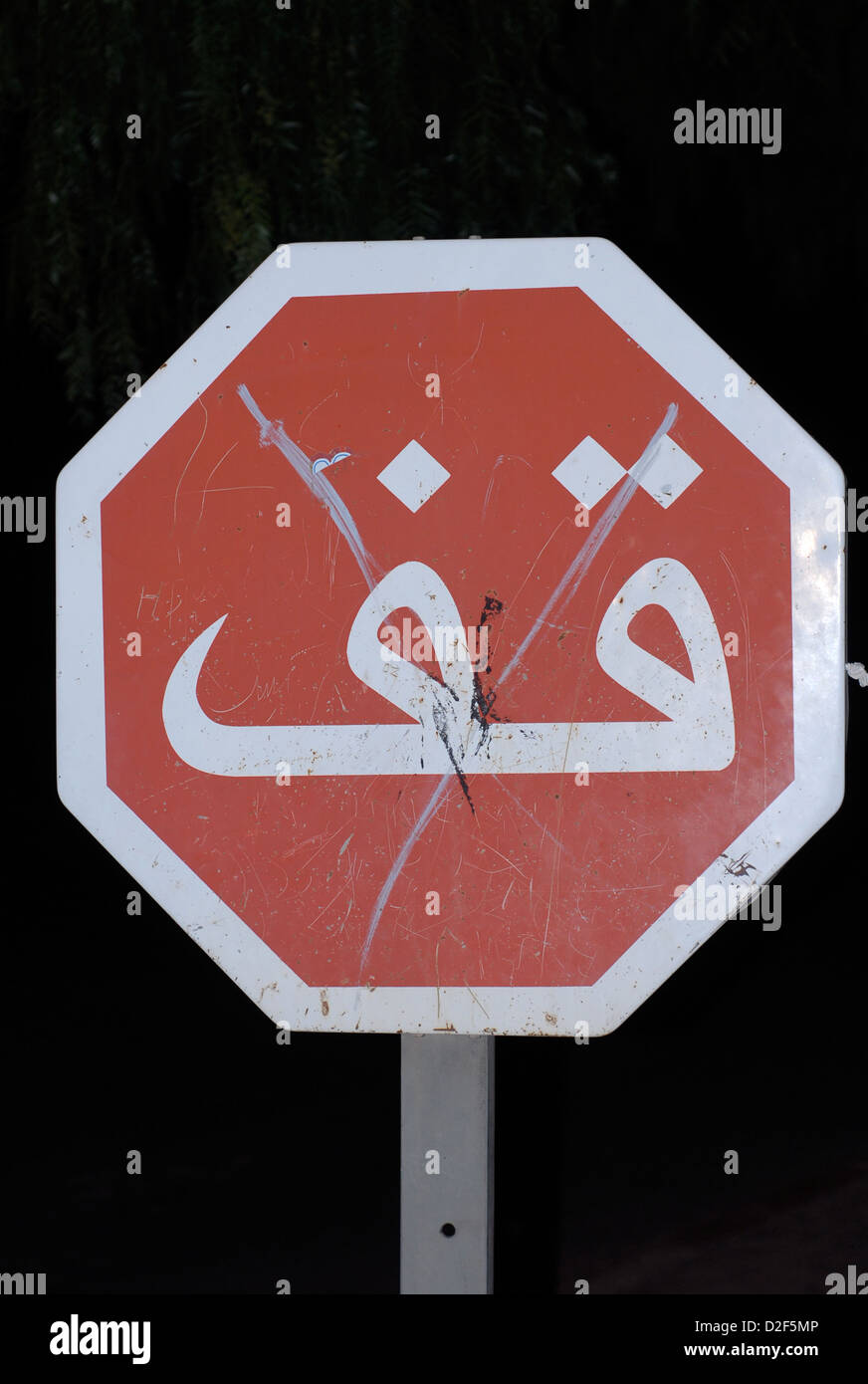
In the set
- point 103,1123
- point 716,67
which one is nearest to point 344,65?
point 716,67

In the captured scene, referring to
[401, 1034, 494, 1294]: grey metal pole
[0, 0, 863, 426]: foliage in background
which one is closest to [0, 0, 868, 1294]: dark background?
[0, 0, 863, 426]: foliage in background

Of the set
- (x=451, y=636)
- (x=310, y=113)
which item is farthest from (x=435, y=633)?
(x=310, y=113)

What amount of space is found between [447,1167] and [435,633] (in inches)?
11.0

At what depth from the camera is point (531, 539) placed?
2.01 ft

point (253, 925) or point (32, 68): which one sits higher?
point (32, 68)

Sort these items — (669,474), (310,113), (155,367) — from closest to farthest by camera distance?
(669,474) < (310,113) < (155,367)

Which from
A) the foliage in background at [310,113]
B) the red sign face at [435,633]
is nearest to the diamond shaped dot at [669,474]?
the red sign face at [435,633]

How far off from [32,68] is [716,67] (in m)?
0.88

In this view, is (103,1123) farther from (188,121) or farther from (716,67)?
(716,67)

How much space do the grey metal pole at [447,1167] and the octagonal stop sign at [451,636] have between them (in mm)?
53

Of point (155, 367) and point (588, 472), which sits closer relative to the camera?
point (588, 472)

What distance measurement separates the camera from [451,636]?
61 cm

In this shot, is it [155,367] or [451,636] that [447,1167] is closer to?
[451,636]

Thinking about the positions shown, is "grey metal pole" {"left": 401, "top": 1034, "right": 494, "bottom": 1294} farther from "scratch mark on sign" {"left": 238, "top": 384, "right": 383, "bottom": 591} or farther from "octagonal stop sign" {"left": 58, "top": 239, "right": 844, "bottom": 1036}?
"scratch mark on sign" {"left": 238, "top": 384, "right": 383, "bottom": 591}
